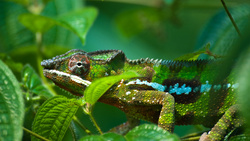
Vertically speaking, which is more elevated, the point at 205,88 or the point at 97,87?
the point at 205,88

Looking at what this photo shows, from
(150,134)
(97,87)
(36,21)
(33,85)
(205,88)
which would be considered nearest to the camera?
Answer: (150,134)

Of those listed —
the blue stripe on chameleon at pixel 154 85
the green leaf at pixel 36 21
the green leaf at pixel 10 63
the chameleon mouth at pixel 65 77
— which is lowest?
the green leaf at pixel 10 63

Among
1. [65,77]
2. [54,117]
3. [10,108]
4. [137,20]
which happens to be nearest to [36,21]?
[65,77]

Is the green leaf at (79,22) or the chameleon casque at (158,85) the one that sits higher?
the green leaf at (79,22)

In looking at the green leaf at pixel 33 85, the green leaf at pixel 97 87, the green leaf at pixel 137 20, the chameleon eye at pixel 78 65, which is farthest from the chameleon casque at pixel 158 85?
the green leaf at pixel 137 20

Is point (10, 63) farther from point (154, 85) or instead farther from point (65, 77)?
point (154, 85)

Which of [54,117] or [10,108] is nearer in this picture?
[10,108]

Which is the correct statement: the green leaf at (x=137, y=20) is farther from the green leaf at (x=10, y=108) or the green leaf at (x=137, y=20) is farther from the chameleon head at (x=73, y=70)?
the green leaf at (x=10, y=108)
